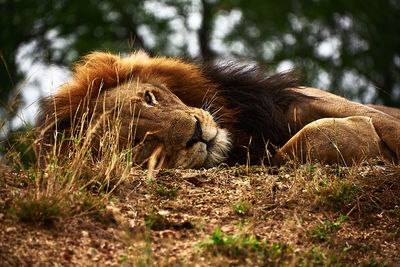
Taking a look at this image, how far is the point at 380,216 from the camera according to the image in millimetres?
3172

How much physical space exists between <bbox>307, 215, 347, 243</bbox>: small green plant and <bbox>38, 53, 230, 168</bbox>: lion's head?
1246 millimetres

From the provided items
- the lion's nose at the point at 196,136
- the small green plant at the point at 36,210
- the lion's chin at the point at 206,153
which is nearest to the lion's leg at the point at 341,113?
the lion's chin at the point at 206,153

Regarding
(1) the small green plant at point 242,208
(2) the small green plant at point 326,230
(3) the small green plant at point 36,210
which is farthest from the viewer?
(1) the small green plant at point 242,208

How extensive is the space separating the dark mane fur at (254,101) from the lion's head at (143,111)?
26cm

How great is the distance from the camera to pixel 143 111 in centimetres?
390

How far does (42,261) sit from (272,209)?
1.49 m

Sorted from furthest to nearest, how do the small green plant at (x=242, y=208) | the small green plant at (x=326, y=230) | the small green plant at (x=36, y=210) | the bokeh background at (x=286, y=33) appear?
the bokeh background at (x=286, y=33)
the small green plant at (x=242, y=208)
the small green plant at (x=326, y=230)
the small green plant at (x=36, y=210)

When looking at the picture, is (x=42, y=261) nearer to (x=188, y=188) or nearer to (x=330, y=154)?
(x=188, y=188)

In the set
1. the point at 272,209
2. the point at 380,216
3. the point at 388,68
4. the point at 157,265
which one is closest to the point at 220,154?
the point at 272,209

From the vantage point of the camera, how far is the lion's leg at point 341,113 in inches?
162

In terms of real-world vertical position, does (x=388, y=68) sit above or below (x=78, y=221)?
below

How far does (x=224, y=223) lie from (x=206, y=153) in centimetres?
103

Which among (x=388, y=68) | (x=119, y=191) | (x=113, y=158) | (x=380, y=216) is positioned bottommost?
(x=388, y=68)

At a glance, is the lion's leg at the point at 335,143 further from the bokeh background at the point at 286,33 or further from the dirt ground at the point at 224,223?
the bokeh background at the point at 286,33
